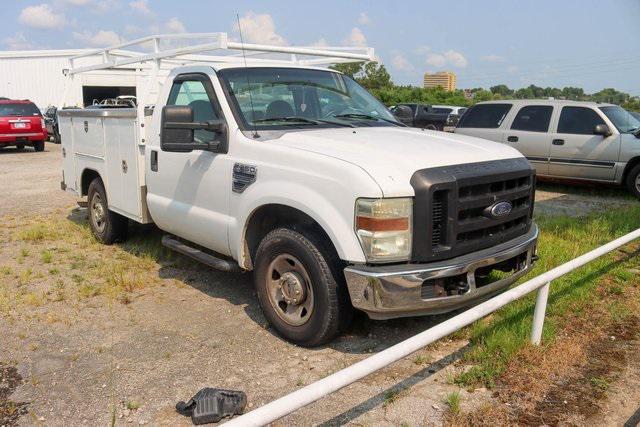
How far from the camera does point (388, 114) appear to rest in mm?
5395

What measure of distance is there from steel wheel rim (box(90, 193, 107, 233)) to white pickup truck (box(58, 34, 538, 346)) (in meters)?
1.32

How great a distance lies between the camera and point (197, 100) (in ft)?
16.2

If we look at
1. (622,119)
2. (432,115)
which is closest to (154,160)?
(622,119)

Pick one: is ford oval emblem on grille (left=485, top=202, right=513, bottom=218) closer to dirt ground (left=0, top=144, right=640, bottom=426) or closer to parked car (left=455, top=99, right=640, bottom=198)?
dirt ground (left=0, top=144, right=640, bottom=426)

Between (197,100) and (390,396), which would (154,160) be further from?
(390,396)

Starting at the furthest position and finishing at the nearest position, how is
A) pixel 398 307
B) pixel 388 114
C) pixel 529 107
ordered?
pixel 529 107, pixel 388 114, pixel 398 307

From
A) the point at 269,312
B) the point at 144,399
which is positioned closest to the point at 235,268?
the point at 269,312

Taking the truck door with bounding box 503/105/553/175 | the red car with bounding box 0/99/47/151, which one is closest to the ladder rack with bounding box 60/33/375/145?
the truck door with bounding box 503/105/553/175

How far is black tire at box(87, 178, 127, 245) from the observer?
6.55m

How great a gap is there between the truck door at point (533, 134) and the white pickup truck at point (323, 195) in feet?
21.3

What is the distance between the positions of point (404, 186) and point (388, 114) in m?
2.10

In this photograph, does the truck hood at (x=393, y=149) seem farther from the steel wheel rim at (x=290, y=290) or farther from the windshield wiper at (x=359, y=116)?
the steel wheel rim at (x=290, y=290)

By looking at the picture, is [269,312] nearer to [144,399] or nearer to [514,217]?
[144,399]

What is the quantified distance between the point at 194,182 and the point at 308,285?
154cm
